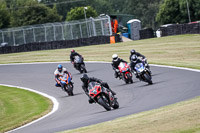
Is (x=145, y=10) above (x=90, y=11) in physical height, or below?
above

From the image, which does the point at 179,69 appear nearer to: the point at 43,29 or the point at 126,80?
the point at 126,80

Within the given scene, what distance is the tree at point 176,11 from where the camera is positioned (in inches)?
3474

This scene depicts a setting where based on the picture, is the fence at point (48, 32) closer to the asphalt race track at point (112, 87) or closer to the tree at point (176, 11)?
the asphalt race track at point (112, 87)

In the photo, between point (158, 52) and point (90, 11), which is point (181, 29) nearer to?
point (158, 52)

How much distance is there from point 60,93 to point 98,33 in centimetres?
3237

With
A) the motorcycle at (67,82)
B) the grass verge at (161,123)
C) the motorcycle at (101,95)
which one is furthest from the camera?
the motorcycle at (67,82)

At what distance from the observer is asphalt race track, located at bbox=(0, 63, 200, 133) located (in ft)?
39.5

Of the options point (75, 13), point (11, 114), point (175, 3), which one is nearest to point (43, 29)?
point (11, 114)

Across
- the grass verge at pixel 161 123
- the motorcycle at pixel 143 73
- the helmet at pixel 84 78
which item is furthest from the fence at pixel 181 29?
the grass verge at pixel 161 123

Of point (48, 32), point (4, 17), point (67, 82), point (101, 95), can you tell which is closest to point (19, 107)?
point (67, 82)

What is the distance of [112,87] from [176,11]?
75.1m

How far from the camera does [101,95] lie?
12.8 meters

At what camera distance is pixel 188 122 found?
26.9 ft

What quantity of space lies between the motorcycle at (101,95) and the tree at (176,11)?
77219mm
